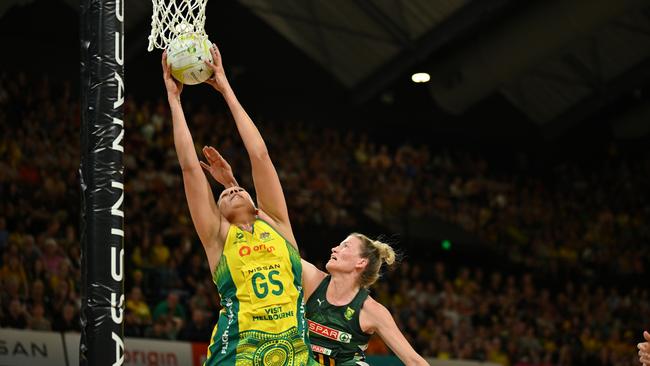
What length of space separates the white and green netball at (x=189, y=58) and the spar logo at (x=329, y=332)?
1836 millimetres

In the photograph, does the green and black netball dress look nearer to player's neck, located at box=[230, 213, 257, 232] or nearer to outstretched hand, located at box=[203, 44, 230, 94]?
player's neck, located at box=[230, 213, 257, 232]

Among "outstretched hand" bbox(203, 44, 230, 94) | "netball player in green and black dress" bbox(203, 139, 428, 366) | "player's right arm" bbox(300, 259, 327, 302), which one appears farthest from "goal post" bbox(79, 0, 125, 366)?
"player's right arm" bbox(300, 259, 327, 302)

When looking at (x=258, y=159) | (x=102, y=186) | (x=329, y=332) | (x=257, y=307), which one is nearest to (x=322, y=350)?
(x=329, y=332)

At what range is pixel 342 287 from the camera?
6.73m

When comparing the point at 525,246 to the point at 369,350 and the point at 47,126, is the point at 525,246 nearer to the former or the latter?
the point at 369,350

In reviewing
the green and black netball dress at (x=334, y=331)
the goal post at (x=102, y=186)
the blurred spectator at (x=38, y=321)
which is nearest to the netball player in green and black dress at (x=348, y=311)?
the green and black netball dress at (x=334, y=331)

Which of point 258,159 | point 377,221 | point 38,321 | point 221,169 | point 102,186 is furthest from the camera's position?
point 377,221

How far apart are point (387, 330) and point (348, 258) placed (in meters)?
0.56

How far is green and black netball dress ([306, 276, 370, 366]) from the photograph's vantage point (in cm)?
657

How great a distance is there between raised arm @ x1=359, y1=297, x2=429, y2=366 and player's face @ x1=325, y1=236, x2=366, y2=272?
0.94ft

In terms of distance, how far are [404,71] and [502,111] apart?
18.5ft

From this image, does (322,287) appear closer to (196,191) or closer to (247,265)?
(247,265)

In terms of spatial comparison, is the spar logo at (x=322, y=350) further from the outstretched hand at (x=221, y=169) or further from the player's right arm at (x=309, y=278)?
the outstretched hand at (x=221, y=169)

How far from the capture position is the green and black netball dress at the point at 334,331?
657 cm
